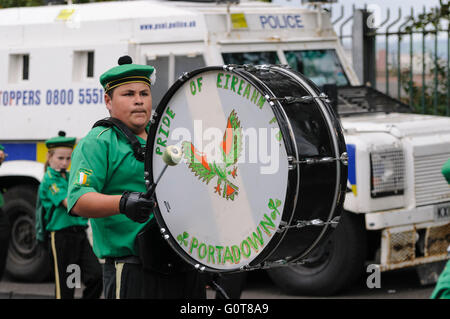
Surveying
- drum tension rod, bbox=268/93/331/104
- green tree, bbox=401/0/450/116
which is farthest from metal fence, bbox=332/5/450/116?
drum tension rod, bbox=268/93/331/104

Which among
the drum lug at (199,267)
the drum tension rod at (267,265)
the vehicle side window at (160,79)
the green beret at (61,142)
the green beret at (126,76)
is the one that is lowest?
the drum lug at (199,267)

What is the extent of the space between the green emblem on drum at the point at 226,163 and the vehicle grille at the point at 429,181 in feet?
14.8

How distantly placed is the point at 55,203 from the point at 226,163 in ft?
13.3

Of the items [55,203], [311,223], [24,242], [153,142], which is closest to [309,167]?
[311,223]

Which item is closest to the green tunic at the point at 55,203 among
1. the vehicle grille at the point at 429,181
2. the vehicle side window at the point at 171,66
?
the vehicle side window at the point at 171,66

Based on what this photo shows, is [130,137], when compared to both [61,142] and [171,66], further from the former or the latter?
[171,66]

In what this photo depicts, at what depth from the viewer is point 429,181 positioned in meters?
8.91

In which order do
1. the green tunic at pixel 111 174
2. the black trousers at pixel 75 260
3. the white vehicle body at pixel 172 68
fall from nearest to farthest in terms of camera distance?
the green tunic at pixel 111 174 → the black trousers at pixel 75 260 → the white vehicle body at pixel 172 68

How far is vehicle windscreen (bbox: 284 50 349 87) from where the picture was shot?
10.0 m

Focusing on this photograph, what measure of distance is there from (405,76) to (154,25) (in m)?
4.61

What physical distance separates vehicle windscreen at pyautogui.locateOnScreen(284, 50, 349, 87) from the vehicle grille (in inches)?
60.1

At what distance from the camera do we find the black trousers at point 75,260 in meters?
8.09

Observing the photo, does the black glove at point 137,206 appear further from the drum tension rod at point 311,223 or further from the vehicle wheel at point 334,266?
the vehicle wheel at point 334,266

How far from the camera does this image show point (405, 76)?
43.7 ft
